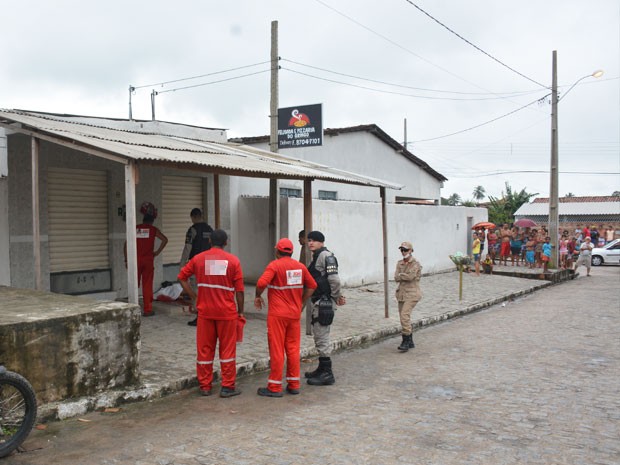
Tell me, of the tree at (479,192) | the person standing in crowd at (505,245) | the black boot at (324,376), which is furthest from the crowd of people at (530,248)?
the tree at (479,192)

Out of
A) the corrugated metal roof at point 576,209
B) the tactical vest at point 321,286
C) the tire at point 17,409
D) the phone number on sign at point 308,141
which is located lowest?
the tire at point 17,409

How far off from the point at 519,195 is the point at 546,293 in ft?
101

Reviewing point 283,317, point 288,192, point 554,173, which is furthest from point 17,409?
point 554,173

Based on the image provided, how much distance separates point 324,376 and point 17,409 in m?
3.22

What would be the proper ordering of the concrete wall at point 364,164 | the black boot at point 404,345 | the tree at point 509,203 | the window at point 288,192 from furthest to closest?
the tree at point 509,203 < the concrete wall at point 364,164 < the window at point 288,192 < the black boot at point 404,345

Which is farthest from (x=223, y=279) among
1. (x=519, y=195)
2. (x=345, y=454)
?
(x=519, y=195)

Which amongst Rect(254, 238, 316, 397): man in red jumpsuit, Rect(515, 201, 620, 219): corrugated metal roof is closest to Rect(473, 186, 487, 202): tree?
Rect(515, 201, 620, 219): corrugated metal roof

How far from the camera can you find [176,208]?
12.5 metres

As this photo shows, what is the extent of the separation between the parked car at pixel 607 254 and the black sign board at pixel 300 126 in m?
21.7

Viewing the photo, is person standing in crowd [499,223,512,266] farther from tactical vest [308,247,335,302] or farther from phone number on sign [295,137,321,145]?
tactical vest [308,247,335,302]

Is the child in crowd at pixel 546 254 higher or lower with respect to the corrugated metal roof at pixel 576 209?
lower

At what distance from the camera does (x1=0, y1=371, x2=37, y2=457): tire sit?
4.43m

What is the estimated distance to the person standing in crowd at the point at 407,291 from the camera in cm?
861

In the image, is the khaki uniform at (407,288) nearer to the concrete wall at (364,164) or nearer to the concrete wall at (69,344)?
the concrete wall at (69,344)
